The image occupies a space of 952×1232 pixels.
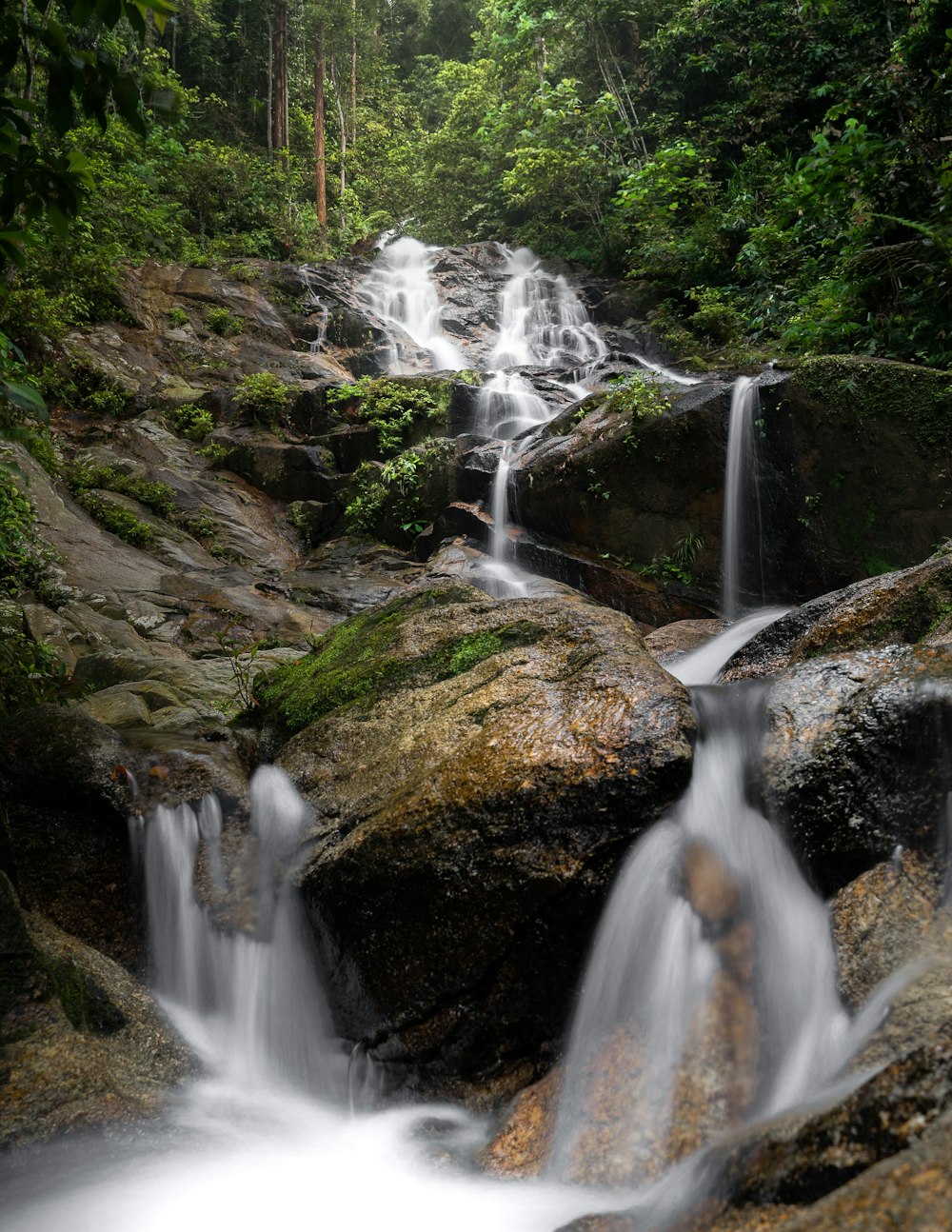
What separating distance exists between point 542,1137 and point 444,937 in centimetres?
81

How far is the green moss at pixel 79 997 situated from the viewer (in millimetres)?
3061

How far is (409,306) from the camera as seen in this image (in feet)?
63.7

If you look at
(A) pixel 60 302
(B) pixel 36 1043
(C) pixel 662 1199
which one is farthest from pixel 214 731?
(A) pixel 60 302

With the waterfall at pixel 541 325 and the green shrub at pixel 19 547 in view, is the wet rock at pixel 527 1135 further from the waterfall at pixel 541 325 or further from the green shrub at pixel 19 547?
the waterfall at pixel 541 325

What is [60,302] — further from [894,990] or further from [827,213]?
[894,990]

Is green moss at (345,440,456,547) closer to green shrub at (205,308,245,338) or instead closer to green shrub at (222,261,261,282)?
green shrub at (205,308,245,338)

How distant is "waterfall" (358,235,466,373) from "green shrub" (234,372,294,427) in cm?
366

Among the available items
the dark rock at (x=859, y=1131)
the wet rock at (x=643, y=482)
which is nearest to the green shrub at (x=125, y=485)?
the wet rock at (x=643, y=482)

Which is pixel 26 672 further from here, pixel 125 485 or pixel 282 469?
pixel 282 469

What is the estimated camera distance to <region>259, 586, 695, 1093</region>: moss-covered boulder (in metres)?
3.17

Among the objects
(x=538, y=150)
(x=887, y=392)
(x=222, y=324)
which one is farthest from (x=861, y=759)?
(x=538, y=150)

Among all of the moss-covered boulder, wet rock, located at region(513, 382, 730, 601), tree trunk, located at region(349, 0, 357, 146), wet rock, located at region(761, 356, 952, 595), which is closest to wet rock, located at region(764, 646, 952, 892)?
the moss-covered boulder

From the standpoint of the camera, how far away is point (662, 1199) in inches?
85.4

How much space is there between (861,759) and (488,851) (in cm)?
156
